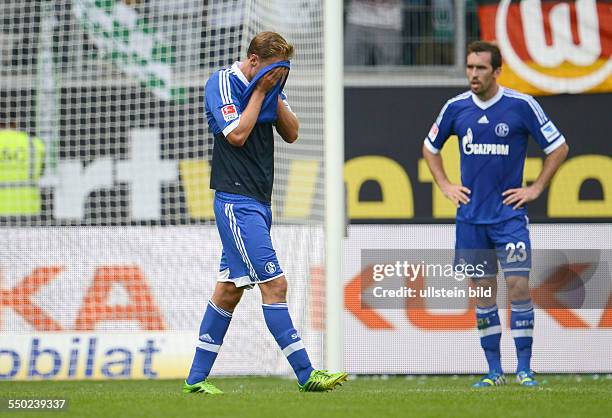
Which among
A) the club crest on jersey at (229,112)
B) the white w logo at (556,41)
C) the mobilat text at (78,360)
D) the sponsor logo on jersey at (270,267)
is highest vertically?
the white w logo at (556,41)

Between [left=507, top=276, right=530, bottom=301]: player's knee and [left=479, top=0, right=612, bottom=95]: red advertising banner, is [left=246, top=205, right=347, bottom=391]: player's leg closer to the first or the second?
[left=507, top=276, right=530, bottom=301]: player's knee

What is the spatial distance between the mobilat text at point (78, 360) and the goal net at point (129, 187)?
1cm

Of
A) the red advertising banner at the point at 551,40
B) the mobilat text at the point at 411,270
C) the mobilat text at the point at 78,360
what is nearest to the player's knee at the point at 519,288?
the mobilat text at the point at 411,270

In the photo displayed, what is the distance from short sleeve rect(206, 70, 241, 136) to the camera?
6137 mm

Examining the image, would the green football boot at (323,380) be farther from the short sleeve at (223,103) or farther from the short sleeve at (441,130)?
the short sleeve at (441,130)

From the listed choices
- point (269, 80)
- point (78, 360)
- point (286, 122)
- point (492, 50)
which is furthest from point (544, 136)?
point (78, 360)

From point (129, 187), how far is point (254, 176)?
15.4 feet

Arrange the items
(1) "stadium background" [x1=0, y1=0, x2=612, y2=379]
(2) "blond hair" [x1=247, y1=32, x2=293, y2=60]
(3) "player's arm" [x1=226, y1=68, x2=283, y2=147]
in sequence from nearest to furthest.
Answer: (3) "player's arm" [x1=226, y1=68, x2=283, y2=147], (2) "blond hair" [x1=247, y1=32, x2=293, y2=60], (1) "stadium background" [x1=0, y1=0, x2=612, y2=379]

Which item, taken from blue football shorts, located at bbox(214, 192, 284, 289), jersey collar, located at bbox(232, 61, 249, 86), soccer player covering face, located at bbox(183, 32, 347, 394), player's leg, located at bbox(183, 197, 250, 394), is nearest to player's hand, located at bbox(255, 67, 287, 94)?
soccer player covering face, located at bbox(183, 32, 347, 394)

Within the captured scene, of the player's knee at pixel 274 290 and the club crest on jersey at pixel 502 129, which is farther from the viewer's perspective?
the club crest on jersey at pixel 502 129

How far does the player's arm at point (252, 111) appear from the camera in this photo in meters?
6.11

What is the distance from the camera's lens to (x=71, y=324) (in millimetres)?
9602

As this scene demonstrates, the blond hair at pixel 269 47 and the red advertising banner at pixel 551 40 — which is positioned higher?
the red advertising banner at pixel 551 40

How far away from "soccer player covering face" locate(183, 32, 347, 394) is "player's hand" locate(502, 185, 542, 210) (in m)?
1.94
